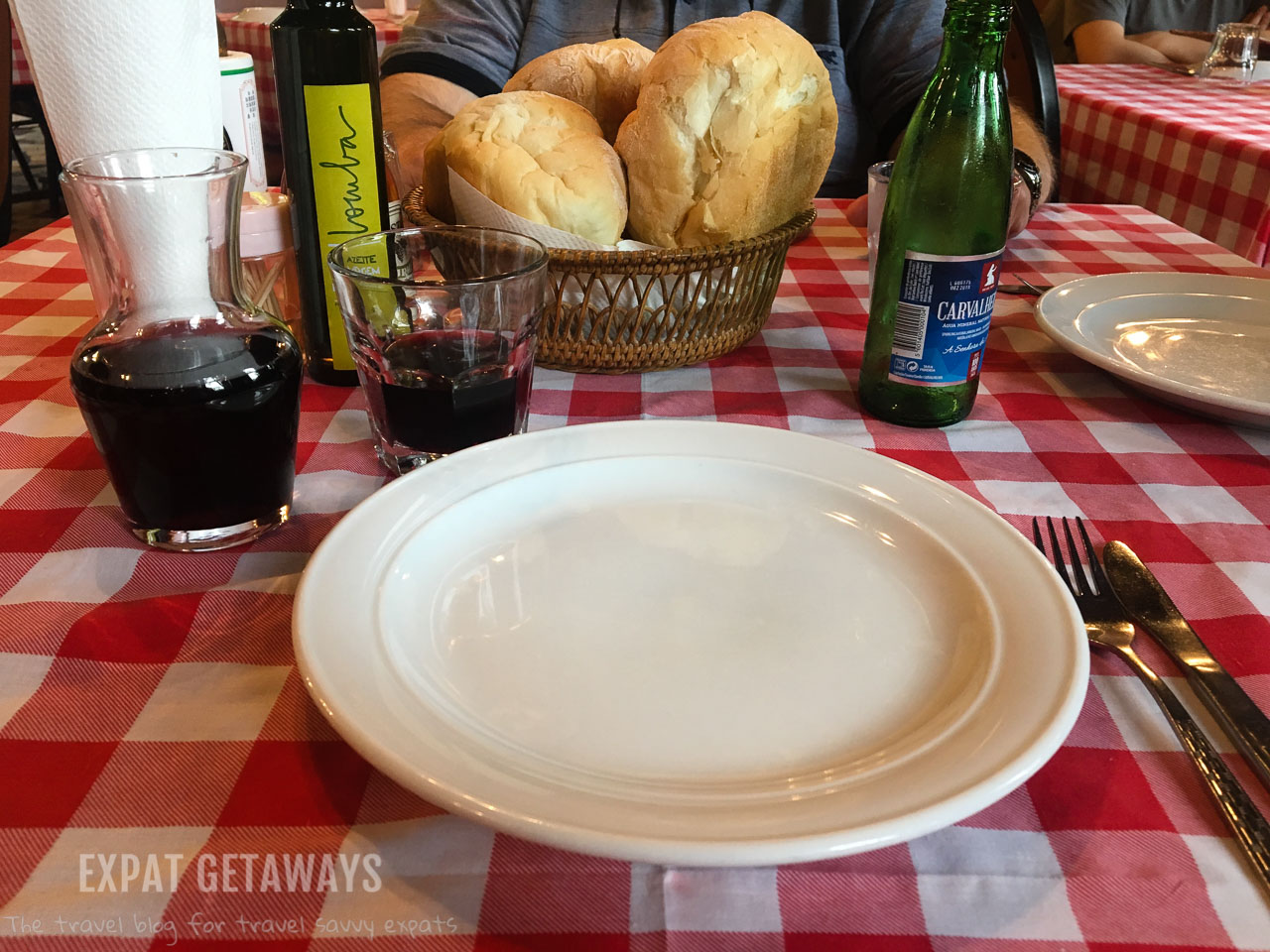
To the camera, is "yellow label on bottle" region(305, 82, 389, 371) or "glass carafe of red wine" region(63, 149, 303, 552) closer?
"glass carafe of red wine" region(63, 149, 303, 552)

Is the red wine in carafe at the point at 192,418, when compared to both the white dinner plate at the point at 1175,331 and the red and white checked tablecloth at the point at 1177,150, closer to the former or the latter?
the white dinner plate at the point at 1175,331

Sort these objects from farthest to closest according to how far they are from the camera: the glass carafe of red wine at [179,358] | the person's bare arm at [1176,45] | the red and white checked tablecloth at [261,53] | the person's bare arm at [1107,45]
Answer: the person's bare arm at [1107,45] < the person's bare arm at [1176,45] < the red and white checked tablecloth at [261,53] < the glass carafe of red wine at [179,358]

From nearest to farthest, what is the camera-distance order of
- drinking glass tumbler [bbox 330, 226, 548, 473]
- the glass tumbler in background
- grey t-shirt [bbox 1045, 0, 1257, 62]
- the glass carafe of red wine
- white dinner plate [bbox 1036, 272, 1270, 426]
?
the glass carafe of red wine → drinking glass tumbler [bbox 330, 226, 548, 473] → white dinner plate [bbox 1036, 272, 1270, 426] → the glass tumbler in background → grey t-shirt [bbox 1045, 0, 1257, 62]

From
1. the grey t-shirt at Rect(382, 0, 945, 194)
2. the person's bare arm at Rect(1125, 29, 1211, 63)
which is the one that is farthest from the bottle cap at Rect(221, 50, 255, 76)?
the person's bare arm at Rect(1125, 29, 1211, 63)

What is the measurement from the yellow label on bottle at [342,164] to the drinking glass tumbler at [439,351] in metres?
0.05

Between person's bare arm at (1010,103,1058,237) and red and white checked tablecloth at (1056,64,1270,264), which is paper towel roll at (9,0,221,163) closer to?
person's bare arm at (1010,103,1058,237)

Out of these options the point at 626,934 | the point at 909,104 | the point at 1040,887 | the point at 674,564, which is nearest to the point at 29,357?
the point at 674,564

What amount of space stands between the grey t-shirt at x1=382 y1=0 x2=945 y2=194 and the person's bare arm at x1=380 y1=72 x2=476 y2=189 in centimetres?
3

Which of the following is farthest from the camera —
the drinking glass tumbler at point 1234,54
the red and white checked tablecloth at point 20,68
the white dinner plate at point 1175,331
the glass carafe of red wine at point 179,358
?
the red and white checked tablecloth at point 20,68

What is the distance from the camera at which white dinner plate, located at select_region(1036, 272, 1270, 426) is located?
70 cm

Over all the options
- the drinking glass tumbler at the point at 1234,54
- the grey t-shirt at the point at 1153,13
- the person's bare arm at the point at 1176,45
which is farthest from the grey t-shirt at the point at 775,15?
the grey t-shirt at the point at 1153,13

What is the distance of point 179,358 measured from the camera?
49 centimetres

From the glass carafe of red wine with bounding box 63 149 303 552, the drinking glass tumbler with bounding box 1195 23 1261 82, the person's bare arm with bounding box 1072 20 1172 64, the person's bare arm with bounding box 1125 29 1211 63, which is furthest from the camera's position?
the person's bare arm with bounding box 1072 20 1172 64

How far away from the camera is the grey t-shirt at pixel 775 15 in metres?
1.61
